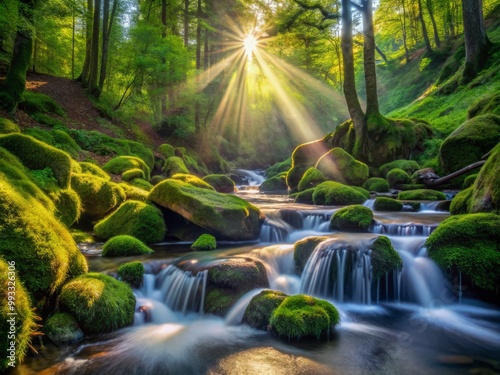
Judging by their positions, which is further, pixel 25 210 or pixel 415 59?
pixel 415 59

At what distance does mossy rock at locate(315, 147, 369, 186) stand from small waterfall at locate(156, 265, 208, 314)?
1121cm

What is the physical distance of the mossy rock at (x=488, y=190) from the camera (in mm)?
6402

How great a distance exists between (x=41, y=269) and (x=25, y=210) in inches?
33.3

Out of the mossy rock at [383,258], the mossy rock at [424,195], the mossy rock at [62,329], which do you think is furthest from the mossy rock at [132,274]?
the mossy rock at [424,195]

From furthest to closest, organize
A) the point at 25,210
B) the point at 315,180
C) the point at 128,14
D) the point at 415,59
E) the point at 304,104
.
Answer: the point at 304,104
the point at 415,59
the point at 128,14
the point at 315,180
the point at 25,210

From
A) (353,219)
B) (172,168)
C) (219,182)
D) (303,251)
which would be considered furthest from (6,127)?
(353,219)

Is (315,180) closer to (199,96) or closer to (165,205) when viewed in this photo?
(165,205)

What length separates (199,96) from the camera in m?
23.6

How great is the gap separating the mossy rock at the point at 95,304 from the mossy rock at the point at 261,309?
1754mm

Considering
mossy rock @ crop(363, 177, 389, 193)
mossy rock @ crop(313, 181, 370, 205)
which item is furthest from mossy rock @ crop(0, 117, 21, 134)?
mossy rock @ crop(363, 177, 389, 193)

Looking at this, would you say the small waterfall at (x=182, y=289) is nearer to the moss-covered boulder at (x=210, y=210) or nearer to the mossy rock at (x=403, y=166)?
the moss-covered boulder at (x=210, y=210)

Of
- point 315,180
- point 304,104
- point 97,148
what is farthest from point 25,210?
point 304,104

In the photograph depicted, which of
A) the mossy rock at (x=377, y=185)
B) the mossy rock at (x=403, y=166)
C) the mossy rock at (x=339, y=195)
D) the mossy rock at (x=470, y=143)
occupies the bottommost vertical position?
the mossy rock at (x=339, y=195)

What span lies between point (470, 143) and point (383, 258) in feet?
28.9
